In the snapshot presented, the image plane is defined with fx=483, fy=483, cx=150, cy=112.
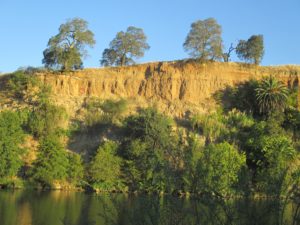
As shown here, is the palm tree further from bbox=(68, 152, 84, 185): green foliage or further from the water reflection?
the water reflection

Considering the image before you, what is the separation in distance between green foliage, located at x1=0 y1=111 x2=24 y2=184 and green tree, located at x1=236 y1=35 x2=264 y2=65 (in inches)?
1032

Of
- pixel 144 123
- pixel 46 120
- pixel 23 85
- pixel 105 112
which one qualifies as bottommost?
pixel 46 120

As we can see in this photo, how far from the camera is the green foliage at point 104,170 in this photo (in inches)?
1580

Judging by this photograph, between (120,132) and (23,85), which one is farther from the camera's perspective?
(23,85)

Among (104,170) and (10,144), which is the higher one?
(10,144)

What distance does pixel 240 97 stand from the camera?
168 feet

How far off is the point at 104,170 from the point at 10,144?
27.2 feet

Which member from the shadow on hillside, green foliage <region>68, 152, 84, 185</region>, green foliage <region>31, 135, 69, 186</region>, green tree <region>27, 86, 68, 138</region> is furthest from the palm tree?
green foliage <region>31, 135, 69, 186</region>

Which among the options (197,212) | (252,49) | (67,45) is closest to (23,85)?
(67,45)

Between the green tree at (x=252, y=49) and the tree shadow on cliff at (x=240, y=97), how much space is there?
140 inches

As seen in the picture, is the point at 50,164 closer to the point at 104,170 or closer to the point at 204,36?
the point at 104,170

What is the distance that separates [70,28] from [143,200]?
4981 cm

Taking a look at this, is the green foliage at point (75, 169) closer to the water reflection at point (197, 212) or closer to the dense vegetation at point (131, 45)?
the dense vegetation at point (131, 45)

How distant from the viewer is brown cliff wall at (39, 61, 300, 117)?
53344 millimetres
